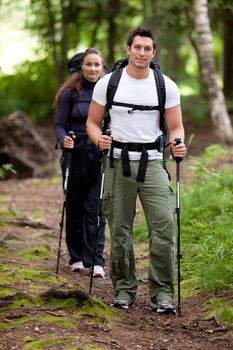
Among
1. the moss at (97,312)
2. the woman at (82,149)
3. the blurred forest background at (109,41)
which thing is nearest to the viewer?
the moss at (97,312)

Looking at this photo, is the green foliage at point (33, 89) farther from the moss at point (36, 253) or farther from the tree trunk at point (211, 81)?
the moss at point (36, 253)

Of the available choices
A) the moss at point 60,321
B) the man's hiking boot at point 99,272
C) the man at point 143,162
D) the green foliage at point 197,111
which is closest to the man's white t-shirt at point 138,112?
the man at point 143,162

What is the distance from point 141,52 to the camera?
6.40m

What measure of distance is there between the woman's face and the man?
154 centimetres

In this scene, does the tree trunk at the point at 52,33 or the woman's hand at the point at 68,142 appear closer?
the woman's hand at the point at 68,142

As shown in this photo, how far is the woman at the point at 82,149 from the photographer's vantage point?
26.7 feet

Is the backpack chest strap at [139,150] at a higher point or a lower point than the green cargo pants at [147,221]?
higher

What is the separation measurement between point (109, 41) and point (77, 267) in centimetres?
1639

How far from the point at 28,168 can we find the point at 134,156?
1108 centimetres

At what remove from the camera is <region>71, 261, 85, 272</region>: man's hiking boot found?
8469 millimetres

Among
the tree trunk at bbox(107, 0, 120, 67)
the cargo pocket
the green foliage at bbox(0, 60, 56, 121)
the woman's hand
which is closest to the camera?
the cargo pocket

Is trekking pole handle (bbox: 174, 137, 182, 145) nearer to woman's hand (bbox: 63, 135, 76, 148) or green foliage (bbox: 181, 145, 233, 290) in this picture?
green foliage (bbox: 181, 145, 233, 290)

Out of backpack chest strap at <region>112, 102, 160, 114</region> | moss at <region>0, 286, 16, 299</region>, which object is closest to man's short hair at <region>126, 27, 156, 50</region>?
backpack chest strap at <region>112, 102, 160, 114</region>

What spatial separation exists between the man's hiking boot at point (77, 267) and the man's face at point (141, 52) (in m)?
2.92
